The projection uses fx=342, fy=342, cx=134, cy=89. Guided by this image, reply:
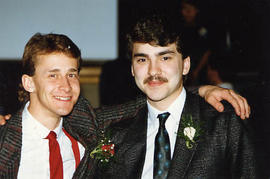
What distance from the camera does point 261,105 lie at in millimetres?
2646

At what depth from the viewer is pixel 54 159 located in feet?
8.29

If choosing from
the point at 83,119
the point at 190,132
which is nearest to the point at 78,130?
the point at 83,119

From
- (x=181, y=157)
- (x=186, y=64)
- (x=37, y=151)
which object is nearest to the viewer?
(x=181, y=157)

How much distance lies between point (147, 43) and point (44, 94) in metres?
0.87

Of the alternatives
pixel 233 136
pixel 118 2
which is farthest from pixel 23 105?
pixel 118 2

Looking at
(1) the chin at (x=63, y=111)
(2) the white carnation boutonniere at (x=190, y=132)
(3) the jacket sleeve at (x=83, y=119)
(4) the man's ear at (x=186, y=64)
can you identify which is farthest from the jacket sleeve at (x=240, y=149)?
(1) the chin at (x=63, y=111)

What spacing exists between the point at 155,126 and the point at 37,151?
91 cm

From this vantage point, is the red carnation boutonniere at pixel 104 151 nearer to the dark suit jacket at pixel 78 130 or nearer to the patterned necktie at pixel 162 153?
the dark suit jacket at pixel 78 130

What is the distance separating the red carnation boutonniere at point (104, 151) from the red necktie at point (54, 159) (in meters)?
0.25

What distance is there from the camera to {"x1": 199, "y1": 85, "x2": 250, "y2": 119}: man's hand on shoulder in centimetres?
235

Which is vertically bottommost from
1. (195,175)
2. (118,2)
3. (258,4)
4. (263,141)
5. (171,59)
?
(195,175)

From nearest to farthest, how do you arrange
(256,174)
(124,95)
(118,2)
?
(256,174), (124,95), (118,2)

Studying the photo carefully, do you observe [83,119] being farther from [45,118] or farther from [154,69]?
[154,69]

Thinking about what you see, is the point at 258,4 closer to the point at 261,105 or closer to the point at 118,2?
the point at 261,105
